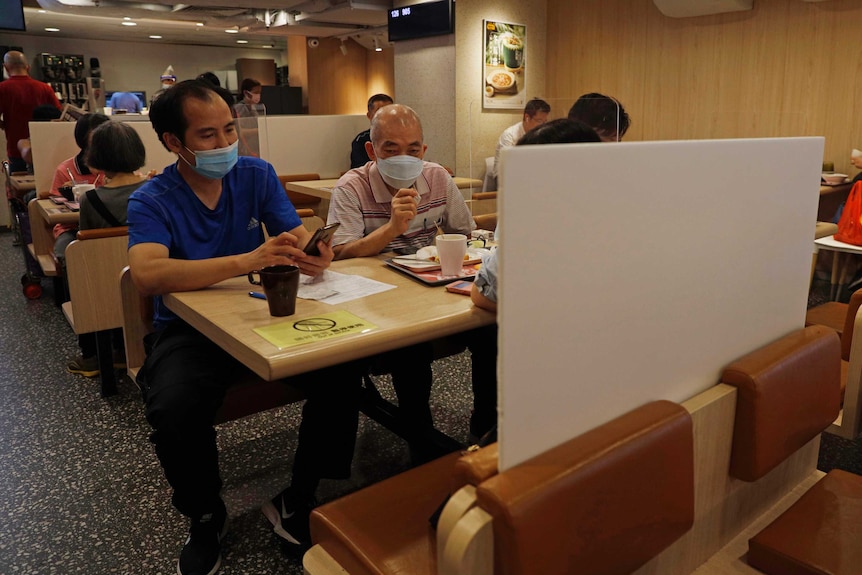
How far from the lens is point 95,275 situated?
2.84m

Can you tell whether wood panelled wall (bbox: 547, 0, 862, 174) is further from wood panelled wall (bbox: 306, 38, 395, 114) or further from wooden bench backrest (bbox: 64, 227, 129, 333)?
wood panelled wall (bbox: 306, 38, 395, 114)

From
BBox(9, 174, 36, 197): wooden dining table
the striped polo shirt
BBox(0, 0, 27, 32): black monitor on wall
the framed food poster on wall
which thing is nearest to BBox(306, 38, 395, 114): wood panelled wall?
the framed food poster on wall

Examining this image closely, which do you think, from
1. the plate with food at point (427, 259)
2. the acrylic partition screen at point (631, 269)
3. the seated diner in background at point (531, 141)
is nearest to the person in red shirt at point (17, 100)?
the plate with food at point (427, 259)

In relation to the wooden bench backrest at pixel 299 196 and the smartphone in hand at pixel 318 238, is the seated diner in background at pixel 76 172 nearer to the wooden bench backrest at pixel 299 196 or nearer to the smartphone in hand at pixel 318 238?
the wooden bench backrest at pixel 299 196

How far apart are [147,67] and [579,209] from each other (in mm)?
13896

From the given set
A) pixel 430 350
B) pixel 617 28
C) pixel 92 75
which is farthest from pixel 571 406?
pixel 92 75

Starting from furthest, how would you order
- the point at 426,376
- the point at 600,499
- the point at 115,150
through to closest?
the point at 115,150, the point at 426,376, the point at 600,499

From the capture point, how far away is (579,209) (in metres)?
0.88

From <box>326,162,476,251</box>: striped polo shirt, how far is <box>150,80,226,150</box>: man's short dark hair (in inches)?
21.5

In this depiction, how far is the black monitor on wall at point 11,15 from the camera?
253 inches

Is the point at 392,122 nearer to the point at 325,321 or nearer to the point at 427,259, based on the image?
the point at 427,259

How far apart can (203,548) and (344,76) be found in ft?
34.1

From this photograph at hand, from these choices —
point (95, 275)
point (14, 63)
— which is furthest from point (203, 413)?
point (14, 63)

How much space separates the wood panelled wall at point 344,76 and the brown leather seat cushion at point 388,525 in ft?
33.6
